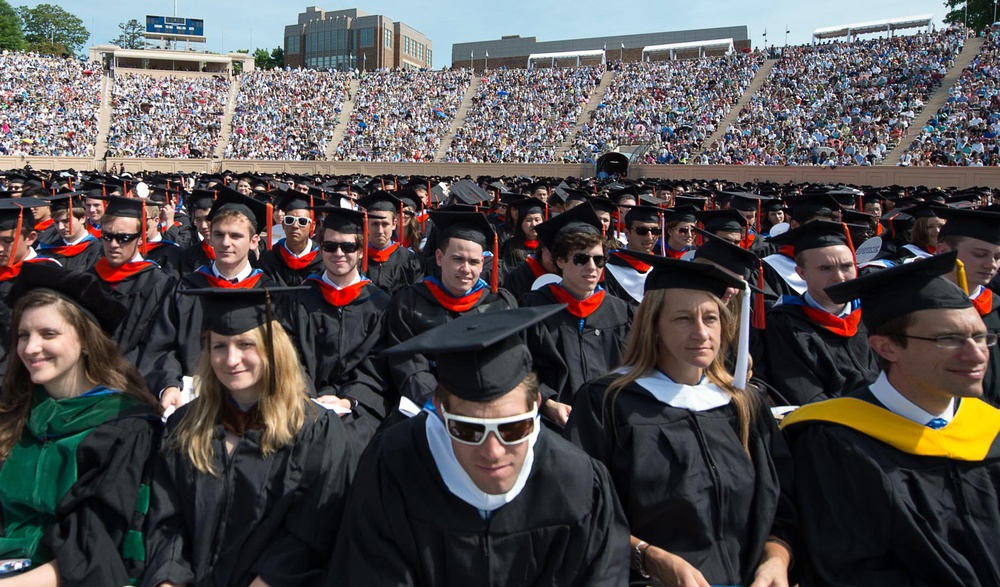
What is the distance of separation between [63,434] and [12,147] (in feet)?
126

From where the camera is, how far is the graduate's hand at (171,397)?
328 cm

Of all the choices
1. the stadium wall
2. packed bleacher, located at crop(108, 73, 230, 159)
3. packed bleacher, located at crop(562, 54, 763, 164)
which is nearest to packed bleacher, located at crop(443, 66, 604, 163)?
packed bleacher, located at crop(562, 54, 763, 164)

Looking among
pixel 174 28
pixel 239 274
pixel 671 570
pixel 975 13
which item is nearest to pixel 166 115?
pixel 174 28

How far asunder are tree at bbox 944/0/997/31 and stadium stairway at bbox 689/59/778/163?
19.1 m

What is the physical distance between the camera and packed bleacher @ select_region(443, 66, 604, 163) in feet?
113

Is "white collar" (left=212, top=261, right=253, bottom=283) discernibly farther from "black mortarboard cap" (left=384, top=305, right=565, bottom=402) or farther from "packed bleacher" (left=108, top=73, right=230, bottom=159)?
"packed bleacher" (left=108, top=73, right=230, bottom=159)

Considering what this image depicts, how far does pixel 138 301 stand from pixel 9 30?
78.2 meters

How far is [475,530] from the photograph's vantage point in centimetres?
206

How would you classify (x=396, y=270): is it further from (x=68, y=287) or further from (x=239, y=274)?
(x=68, y=287)

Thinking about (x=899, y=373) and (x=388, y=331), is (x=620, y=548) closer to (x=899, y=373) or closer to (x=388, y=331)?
(x=899, y=373)

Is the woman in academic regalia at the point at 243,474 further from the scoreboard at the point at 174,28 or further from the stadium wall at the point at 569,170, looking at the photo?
the scoreboard at the point at 174,28

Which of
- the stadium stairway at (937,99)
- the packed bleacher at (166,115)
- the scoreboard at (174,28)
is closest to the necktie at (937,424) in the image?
the stadium stairway at (937,99)

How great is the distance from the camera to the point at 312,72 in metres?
45.1

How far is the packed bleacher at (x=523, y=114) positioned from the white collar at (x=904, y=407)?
31.3m
